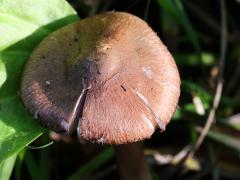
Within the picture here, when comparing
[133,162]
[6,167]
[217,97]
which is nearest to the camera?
[6,167]

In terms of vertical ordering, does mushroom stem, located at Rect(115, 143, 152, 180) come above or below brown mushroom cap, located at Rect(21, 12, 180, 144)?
below

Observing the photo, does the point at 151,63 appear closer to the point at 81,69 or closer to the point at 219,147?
the point at 81,69

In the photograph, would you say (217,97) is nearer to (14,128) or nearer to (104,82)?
(104,82)

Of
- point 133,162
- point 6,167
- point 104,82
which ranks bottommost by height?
point 133,162

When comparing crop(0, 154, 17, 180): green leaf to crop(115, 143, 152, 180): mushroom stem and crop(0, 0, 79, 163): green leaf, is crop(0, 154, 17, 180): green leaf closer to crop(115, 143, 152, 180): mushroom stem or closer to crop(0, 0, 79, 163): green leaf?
crop(0, 0, 79, 163): green leaf

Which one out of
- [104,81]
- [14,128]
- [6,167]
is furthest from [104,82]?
[6,167]

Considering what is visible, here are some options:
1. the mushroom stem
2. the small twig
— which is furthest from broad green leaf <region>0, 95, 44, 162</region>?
the small twig

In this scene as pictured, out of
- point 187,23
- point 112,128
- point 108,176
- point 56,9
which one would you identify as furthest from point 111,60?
point 108,176
